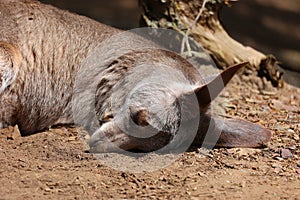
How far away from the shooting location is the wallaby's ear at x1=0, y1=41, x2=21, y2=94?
396 centimetres

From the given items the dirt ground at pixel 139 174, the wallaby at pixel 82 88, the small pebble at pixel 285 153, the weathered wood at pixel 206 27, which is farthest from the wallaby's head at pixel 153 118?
the weathered wood at pixel 206 27

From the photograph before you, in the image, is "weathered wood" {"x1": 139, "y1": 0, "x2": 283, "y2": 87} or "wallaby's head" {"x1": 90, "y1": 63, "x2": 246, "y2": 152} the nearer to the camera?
"wallaby's head" {"x1": 90, "y1": 63, "x2": 246, "y2": 152}

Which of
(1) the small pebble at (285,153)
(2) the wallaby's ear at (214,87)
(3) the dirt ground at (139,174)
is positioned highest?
(2) the wallaby's ear at (214,87)

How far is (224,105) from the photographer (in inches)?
194

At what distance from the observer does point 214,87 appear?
373 centimetres

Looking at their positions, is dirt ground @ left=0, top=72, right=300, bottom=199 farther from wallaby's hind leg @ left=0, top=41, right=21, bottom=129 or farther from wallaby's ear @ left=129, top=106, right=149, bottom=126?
wallaby's ear @ left=129, top=106, right=149, bottom=126

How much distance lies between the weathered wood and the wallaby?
941 millimetres

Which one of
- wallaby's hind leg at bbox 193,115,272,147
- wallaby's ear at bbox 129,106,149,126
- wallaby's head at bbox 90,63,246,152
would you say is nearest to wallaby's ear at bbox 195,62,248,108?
wallaby's head at bbox 90,63,246,152

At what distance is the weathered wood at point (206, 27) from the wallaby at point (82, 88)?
3.09 feet

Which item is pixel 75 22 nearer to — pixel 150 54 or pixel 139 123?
pixel 150 54

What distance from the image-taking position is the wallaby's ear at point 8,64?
13.0ft

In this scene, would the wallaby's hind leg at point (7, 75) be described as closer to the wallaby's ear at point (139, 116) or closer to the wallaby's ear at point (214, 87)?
the wallaby's ear at point (139, 116)

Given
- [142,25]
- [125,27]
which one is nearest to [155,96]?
[142,25]

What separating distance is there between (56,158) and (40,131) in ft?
1.75
